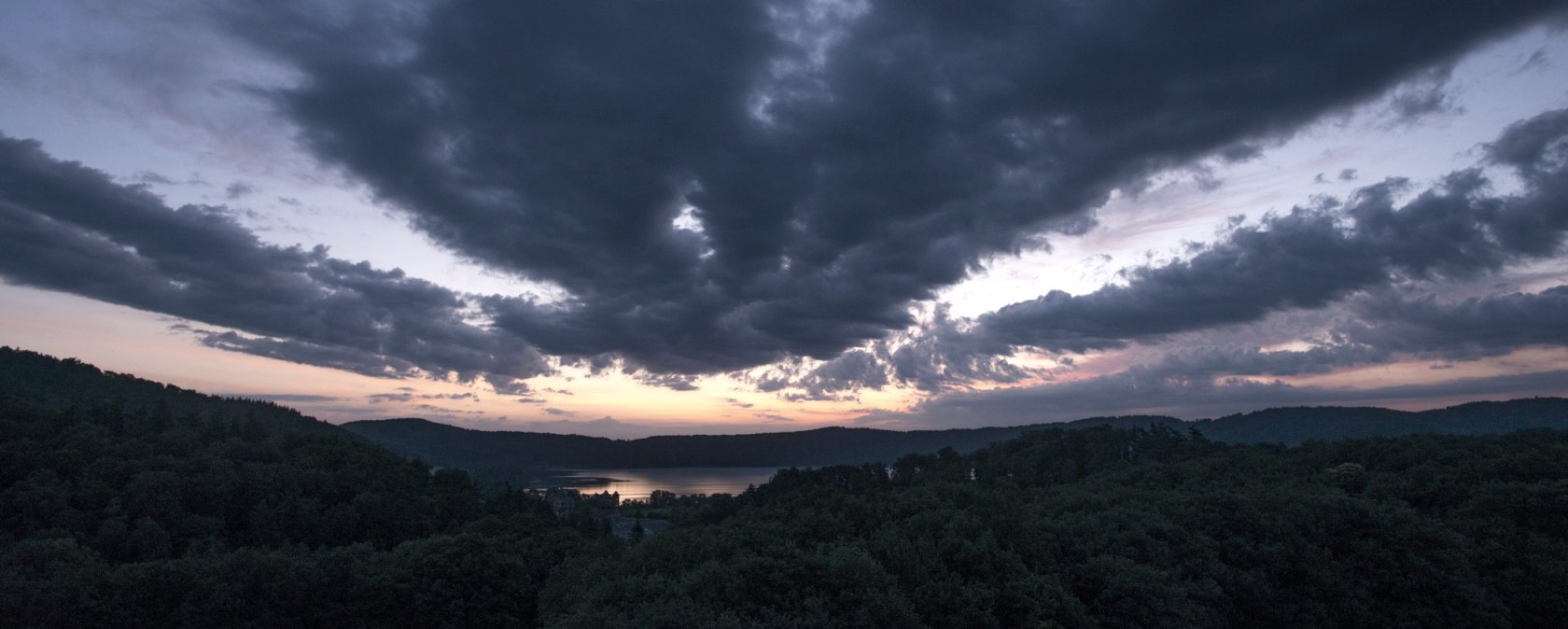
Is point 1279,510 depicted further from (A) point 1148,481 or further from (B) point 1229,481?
(A) point 1148,481

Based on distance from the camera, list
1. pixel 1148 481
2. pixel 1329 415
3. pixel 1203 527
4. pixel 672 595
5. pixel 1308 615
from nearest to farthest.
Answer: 1. pixel 672 595
2. pixel 1308 615
3. pixel 1203 527
4. pixel 1148 481
5. pixel 1329 415

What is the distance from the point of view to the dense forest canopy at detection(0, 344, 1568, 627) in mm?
17688

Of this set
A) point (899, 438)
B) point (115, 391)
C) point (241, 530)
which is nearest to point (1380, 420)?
point (899, 438)

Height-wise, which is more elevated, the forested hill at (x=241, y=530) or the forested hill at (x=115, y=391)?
the forested hill at (x=115, y=391)

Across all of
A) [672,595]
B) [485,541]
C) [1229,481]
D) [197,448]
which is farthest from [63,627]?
[1229,481]

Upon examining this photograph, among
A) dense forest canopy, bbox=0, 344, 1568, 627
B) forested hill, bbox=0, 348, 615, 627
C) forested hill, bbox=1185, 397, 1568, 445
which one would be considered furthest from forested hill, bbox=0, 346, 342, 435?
forested hill, bbox=1185, 397, 1568, 445

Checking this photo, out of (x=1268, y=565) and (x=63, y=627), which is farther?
(x=63, y=627)

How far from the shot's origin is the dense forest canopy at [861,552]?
17.7 metres

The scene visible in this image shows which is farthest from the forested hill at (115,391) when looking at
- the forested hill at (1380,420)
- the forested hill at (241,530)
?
the forested hill at (1380,420)

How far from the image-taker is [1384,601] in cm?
2338

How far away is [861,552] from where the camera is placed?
17.9m

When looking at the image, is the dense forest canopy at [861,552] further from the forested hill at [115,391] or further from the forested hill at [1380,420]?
the forested hill at [1380,420]

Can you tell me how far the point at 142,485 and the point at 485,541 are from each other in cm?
3091

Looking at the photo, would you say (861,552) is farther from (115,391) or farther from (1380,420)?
(115,391)
